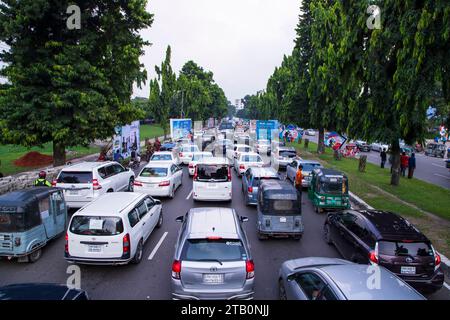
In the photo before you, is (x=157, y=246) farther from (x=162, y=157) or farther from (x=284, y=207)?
(x=162, y=157)

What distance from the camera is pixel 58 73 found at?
16.6 metres

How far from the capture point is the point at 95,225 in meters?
8.09

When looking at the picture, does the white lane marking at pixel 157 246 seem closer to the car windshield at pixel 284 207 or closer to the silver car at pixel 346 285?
the car windshield at pixel 284 207

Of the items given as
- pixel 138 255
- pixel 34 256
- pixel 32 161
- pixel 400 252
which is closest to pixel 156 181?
pixel 138 255

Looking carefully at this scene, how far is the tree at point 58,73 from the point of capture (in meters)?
16.5

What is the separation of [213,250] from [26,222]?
5306mm

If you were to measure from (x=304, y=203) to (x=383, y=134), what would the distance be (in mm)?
5590

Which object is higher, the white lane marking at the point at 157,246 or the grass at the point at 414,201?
the grass at the point at 414,201

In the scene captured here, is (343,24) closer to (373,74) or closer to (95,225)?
(373,74)

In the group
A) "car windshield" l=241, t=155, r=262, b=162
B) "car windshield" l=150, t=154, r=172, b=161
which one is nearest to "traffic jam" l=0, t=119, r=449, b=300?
"car windshield" l=150, t=154, r=172, b=161

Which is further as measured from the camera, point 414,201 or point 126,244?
point 414,201

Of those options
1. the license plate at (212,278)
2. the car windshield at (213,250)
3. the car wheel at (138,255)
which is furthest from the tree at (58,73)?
the license plate at (212,278)

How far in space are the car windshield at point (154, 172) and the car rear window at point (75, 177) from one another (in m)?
3.08
